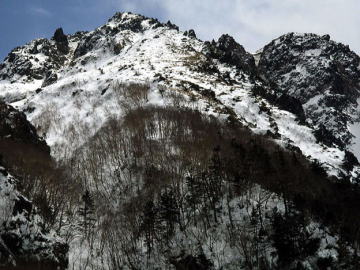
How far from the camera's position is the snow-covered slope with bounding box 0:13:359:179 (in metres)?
96.2

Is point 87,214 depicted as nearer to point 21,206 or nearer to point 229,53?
point 21,206

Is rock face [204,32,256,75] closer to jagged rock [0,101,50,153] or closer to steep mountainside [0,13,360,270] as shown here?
steep mountainside [0,13,360,270]

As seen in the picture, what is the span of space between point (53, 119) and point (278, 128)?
54.0 m

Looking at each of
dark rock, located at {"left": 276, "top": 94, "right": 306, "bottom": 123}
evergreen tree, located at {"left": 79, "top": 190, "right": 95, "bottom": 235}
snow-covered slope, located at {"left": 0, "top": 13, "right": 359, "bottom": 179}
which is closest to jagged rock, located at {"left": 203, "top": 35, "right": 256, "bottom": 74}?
snow-covered slope, located at {"left": 0, "top": 13, "right": 359, "bottom": 179}

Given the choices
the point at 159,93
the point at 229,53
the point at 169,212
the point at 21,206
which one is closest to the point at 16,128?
the point at 21,206

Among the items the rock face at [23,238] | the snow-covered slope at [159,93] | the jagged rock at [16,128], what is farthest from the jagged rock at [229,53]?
the rock face at [23,238]

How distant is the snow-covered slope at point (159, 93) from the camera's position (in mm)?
96188

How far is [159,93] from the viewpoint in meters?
101

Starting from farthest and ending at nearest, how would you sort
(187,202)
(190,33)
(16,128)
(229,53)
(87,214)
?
(190,33) < (229,53) < (16,128) < (87,214) < (187,202)

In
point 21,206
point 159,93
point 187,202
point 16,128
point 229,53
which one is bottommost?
point 21,206

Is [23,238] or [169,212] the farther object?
[169,212]

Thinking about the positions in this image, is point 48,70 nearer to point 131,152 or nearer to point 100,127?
point 100,127

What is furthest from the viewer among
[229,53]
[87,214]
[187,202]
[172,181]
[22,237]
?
[229,53]

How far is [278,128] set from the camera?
4031 inches
